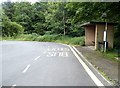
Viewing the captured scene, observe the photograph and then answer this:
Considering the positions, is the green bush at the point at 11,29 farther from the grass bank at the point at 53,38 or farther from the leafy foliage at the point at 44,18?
the grass bank at the point at 53,38

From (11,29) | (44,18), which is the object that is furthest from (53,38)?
(44,18)

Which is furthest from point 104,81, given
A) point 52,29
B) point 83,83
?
point 52,29

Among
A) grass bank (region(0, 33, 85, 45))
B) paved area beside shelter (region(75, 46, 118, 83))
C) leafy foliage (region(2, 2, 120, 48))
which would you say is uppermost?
leafy foliage (region(2, 2, 120, 48))

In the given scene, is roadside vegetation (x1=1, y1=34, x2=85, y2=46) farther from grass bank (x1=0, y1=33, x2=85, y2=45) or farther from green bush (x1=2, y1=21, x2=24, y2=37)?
green bush (x1=2, y1=21, x2=24, y2=37)

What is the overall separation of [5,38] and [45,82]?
62042mm

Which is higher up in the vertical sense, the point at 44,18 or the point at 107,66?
the point at 44,18

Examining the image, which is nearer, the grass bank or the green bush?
the grass bank

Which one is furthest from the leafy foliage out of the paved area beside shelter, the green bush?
the paved area beside shelter

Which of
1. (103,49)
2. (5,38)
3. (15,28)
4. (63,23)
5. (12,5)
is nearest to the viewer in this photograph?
(103,49)

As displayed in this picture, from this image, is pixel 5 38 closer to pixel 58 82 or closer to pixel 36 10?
pixel 36 10

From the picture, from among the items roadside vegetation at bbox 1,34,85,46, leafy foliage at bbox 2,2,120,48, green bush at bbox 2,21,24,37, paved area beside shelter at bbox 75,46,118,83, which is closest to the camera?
paved area beside shelter at bbox 75,46,118,83

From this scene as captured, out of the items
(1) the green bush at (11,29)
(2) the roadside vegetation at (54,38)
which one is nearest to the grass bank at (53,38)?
(2) the roadside vegetation at (54,38)

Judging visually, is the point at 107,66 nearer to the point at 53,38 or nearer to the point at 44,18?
→ the point at 53,38

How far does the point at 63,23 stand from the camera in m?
57.0
